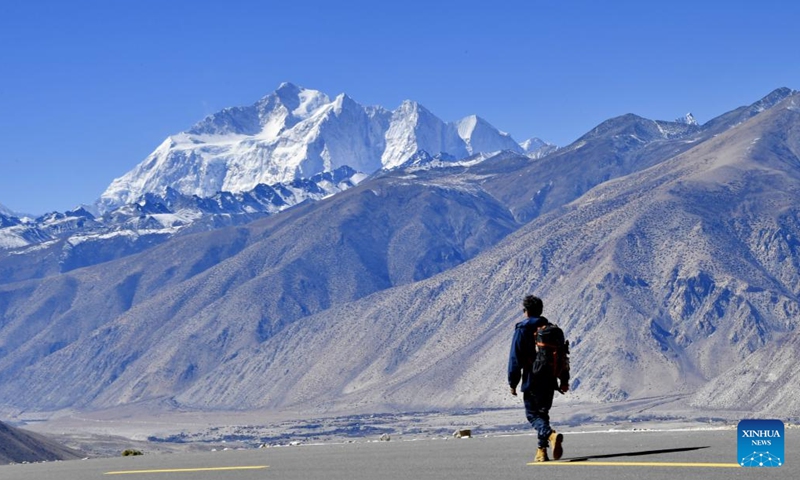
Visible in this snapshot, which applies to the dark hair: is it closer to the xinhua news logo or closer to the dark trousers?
the dark trousers

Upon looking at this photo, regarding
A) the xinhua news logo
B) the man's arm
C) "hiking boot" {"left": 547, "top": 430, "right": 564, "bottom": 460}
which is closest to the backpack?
the man's arm

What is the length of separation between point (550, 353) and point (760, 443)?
4.51 metres

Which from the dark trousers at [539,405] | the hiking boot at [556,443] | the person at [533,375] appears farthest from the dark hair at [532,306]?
the hiking boot at [556,443]

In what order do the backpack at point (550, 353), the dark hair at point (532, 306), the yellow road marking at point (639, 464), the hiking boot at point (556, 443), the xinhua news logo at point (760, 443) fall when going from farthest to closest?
the dark hair at point (532, 306)
the hiking boot at point (556, 443)
the backpack at point (550, 353)
the yellow road marking at point (639, 464)
the xinhua news logo at point (760, 443)

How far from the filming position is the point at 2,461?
189 meters

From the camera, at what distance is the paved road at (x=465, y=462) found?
2559cm

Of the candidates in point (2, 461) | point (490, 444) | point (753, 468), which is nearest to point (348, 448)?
point (490, 444)

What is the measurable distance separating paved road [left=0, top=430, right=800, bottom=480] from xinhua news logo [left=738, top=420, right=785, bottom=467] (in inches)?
9.7

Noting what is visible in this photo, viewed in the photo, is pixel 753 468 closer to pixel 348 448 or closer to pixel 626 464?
pixel 626 464

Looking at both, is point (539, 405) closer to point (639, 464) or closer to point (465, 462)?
point (639, 464)

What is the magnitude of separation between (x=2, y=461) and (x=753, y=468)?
177 m

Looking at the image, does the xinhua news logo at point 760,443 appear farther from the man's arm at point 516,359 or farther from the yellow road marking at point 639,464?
the man's arm at point 516,359

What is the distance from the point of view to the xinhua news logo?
24.1 meters

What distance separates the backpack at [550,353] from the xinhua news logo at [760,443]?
12.7ft
